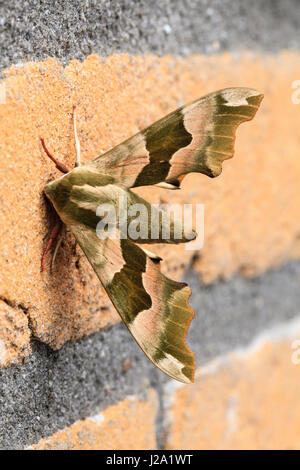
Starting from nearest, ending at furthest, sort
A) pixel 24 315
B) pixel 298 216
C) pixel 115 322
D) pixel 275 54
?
pixel 24 315 → pixel 115 322 → pixel 275 54 → pixel 298 216

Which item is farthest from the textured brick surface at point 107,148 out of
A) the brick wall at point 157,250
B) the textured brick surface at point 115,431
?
the textured brick surface at point 115,431

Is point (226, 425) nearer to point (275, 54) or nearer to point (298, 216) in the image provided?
point (298, 216)

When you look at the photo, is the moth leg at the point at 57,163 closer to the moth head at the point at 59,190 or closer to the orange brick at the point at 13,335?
the moth head at the point at 59,190

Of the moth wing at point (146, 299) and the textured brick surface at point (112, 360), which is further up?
the moth wing at point (146, 299)

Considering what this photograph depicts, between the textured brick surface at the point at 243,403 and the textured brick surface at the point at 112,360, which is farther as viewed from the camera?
the textured brick surface at the point at 243,403

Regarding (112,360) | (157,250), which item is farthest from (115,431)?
(157,250)
